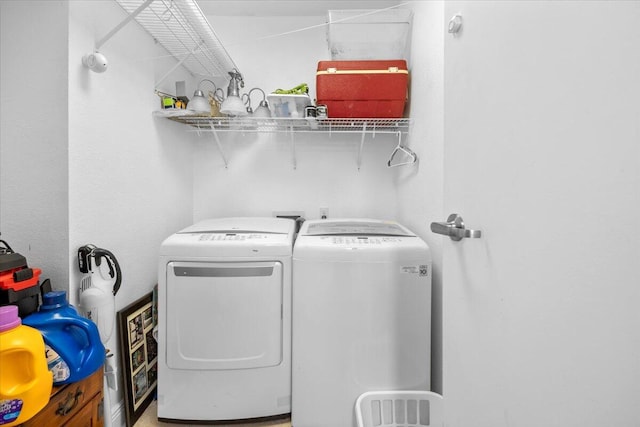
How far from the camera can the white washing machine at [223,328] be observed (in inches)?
57.6

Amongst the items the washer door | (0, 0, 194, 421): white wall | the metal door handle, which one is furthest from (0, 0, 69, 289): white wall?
the metal door handle

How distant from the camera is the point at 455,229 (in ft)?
2.62

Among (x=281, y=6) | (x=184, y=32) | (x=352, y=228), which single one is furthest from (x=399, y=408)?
(x=281, y=6)

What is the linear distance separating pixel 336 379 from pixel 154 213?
1466 millimetres

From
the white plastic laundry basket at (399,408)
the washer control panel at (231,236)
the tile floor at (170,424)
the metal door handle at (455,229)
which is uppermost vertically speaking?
the metal door handle at (455,229)

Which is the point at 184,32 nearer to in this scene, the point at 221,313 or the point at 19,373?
the point at 221,313

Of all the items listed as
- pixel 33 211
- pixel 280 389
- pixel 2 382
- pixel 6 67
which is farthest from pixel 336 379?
pixel 6 67

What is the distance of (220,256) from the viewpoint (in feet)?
4.80

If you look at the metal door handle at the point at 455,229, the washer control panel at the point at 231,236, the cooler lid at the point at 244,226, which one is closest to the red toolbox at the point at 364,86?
the cooler lid at the point at 244,226

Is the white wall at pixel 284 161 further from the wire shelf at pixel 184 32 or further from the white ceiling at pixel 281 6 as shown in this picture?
the wire shelf at pixel 184 32

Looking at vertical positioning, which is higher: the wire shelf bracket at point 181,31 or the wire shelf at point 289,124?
the wire shelf bracket at point 181,31

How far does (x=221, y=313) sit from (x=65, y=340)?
60 centimetres

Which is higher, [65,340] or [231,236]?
[231,236]

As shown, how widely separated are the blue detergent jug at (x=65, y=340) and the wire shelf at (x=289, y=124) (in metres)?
1.18
